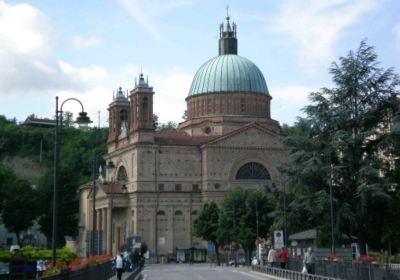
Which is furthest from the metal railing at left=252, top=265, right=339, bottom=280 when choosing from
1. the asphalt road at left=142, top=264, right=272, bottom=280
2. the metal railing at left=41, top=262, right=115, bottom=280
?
the metal railing at left=41, top=262, right=115, bottom=280

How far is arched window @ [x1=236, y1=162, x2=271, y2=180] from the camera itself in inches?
3804

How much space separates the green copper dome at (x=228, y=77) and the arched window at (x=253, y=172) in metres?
11.2

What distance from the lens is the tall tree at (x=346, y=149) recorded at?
49.6 meters

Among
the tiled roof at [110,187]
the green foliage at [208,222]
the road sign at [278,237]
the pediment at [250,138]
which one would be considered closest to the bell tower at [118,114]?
the tiled roof at [110,187]

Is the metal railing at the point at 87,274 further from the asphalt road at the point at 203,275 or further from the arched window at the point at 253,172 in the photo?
the arched window at the point at 253,172

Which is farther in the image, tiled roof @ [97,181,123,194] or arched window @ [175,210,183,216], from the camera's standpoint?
tiled roof @ [97,181,123,194]

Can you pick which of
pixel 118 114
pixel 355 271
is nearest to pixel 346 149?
pixel 355 271

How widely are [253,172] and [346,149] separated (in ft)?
156

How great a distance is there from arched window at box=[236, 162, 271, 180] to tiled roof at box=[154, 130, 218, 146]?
5640 millimetres

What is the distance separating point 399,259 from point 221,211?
96.4ft

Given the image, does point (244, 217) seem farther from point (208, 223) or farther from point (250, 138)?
point (250, 138)

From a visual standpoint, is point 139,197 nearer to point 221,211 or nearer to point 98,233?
point 221,211

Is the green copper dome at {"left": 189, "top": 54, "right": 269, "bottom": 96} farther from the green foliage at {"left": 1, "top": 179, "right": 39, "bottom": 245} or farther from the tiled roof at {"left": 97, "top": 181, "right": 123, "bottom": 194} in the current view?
the green foliage at {"left": 1, "top": 179, "right": 39, "bottom": 245}

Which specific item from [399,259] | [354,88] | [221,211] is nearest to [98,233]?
[354,88]
